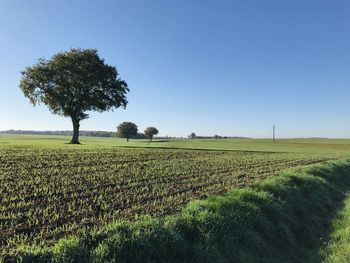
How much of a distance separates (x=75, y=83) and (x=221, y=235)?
56.1m

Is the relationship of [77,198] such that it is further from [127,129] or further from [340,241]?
[127,129]

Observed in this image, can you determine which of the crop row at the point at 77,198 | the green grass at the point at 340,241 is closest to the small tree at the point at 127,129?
the crop row at the point at 77,198

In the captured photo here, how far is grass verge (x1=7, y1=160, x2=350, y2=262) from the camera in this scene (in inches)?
245

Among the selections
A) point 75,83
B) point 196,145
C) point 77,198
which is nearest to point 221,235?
point 77,198

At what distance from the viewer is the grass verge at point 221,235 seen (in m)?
6.22

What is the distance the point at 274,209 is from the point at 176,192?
364 centimetres

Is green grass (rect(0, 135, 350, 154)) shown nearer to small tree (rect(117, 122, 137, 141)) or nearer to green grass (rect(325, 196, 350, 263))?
small tree (rect(117, 122, 137, 141))

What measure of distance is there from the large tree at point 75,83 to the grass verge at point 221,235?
50.6 metres

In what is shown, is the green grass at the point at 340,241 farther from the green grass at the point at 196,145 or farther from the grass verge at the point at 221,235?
the green grass at the point at 196,145

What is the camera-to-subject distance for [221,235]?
323 inches

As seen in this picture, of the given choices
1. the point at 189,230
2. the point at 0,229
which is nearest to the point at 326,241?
the point at 189,230

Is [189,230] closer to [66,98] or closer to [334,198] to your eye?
[334,198]

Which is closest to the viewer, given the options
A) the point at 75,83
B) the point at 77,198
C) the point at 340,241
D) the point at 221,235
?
the point at 221,235

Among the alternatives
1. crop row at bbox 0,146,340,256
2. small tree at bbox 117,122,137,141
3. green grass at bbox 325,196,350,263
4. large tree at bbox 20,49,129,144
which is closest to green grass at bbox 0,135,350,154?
large tree at bbox 20,49,129,144
